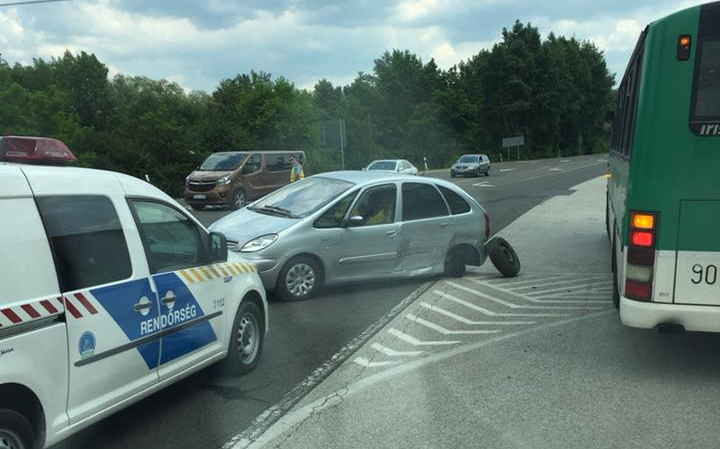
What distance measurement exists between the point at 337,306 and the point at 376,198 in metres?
1.65

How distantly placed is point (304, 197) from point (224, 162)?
1404 cm

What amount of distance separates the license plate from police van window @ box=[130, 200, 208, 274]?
361 centimetres

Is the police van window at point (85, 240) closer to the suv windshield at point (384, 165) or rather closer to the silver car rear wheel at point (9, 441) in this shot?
the silver car rear wheel at point (9, 441)

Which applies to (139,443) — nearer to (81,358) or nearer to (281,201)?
(81,358)

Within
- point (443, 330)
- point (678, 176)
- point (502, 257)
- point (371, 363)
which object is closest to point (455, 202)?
point (502, 257)

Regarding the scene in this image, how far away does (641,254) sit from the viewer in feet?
16.7

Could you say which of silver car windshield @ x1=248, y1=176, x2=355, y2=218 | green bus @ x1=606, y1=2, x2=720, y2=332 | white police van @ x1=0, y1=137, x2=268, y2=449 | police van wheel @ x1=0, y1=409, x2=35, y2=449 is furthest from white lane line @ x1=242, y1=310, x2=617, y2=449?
silver car windshield @ x1=248, y1=176, x2=355, y2=218

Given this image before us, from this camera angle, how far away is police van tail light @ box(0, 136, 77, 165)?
1805cm

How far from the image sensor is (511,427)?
4340mm

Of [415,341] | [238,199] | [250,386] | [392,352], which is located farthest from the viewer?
[238,199]

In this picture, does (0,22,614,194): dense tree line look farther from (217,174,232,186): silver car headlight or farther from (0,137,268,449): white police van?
(0,137,268,449): white police van

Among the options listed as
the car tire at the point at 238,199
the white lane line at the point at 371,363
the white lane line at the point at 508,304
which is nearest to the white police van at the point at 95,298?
the white lane line at the point at 371,363

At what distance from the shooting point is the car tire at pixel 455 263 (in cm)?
941

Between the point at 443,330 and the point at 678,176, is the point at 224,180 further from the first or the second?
the point at 678,176
